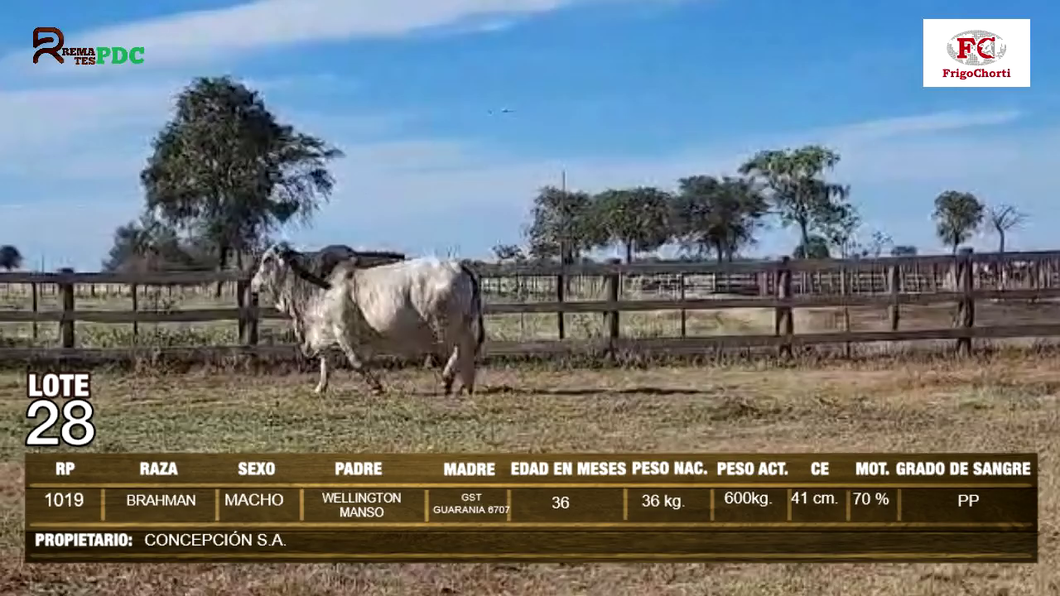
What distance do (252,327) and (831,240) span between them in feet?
14.6

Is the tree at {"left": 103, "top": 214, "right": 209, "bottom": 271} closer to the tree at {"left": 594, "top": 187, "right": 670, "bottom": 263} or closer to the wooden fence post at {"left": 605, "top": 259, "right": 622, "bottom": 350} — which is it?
the tree at {"left": 594, "top": 187, "right": 670, "bottom": 263}

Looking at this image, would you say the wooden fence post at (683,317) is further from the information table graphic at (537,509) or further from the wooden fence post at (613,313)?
the information table graphic at (537,509)

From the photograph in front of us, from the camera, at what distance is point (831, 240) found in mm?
4699

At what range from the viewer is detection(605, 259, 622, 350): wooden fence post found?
863 centimetres

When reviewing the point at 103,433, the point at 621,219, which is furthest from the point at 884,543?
the point at 103,433

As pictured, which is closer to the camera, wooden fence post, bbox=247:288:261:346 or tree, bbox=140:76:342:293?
tree, bbox=140:76:342:293

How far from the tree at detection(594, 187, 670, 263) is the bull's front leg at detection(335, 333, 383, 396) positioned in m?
1.74

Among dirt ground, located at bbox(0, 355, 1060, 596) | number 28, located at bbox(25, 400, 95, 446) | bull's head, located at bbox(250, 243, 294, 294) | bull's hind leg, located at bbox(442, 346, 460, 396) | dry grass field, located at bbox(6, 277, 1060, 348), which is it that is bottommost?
dirt ground, located at bbox(0, 355, 1060, 596)

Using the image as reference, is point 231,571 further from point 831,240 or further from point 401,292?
point 401,292

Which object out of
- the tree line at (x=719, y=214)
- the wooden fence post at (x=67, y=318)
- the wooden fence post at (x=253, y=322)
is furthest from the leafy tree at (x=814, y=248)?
the wooden fence post at (x=67, y=318)

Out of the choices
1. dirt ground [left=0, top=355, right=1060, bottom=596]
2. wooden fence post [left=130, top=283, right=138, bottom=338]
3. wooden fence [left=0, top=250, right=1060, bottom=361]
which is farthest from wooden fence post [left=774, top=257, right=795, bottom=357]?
wooden fence post [left=130, top=283, right=138, bottom=338]

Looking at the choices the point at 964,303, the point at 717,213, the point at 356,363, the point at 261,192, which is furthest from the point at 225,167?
the point at 964,303

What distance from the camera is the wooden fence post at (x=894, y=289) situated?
317 inches

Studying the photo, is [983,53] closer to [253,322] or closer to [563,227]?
[563,227]
